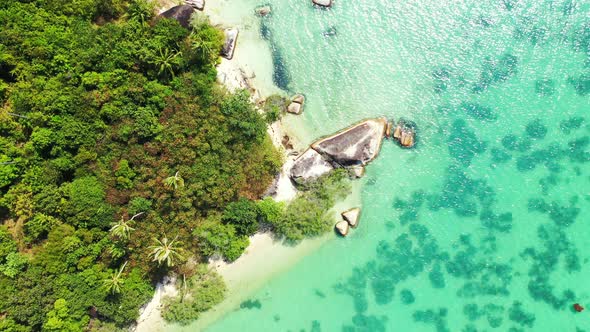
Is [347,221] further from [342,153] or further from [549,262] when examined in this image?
[549,262]

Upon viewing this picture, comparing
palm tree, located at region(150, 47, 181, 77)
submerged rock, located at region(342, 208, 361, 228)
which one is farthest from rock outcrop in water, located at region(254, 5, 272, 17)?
submerged rock, located at region(342, 208, 361, 228)

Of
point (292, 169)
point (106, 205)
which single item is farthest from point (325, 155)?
point (106, 205)

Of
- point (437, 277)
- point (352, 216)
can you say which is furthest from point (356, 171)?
point (437, 277)

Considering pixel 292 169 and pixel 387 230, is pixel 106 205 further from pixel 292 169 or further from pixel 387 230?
pixel 387 230

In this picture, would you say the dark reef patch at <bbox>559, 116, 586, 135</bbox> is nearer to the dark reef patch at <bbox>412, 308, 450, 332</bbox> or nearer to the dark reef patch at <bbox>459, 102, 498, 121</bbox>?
the dark reef patch at <bbox>459, 102, 498, 121</bbox>

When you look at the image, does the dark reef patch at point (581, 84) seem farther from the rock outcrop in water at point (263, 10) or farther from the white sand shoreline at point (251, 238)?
the rock outcrop in water at point (263, 10)

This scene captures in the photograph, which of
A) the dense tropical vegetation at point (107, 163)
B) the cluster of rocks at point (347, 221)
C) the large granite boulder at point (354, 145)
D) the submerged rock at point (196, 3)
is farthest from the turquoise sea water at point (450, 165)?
the dense tropical vegetation at point (107, 163)
